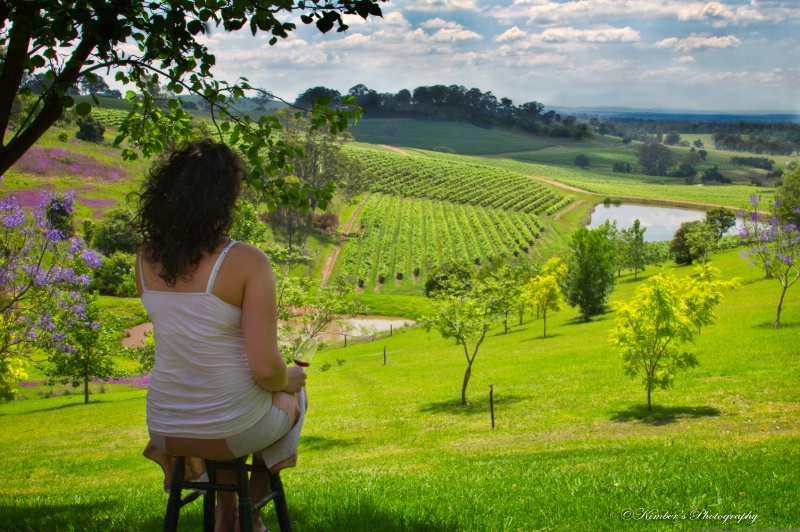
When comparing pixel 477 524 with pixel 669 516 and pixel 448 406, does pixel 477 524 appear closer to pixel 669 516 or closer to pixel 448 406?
pixel 669 516

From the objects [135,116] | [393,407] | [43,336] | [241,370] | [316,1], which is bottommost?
[393,407]

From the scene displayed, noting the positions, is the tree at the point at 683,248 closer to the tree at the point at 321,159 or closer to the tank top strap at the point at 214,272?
the tree at the point at 321,159

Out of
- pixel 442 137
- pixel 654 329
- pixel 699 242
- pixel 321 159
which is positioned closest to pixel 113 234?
pixel 321 159

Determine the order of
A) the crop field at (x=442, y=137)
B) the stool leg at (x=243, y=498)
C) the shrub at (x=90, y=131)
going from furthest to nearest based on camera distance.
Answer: the crop field at (x=442, y=137) < the shrub at (x=90, y=131) < the stool leg at (x=243, y=498)

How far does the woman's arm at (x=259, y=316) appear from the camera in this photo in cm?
291

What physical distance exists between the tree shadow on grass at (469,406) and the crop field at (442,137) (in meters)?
144

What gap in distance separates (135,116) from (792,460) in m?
6.97

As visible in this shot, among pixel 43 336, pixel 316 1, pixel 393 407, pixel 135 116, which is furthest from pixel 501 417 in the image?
pixel 316 1

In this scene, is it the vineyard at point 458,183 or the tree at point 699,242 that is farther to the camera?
the vineyard at point 458,183

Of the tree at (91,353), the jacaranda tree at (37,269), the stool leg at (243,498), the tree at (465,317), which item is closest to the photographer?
the stool leg at (243,498)

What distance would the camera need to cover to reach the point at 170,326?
119 inches

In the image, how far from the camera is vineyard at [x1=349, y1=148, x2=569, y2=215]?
105 meters

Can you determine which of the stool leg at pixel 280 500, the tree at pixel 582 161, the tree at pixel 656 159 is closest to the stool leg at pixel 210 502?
the stool leg at pixel 280 500

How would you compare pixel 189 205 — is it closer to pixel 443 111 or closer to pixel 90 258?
pixel 90 258
